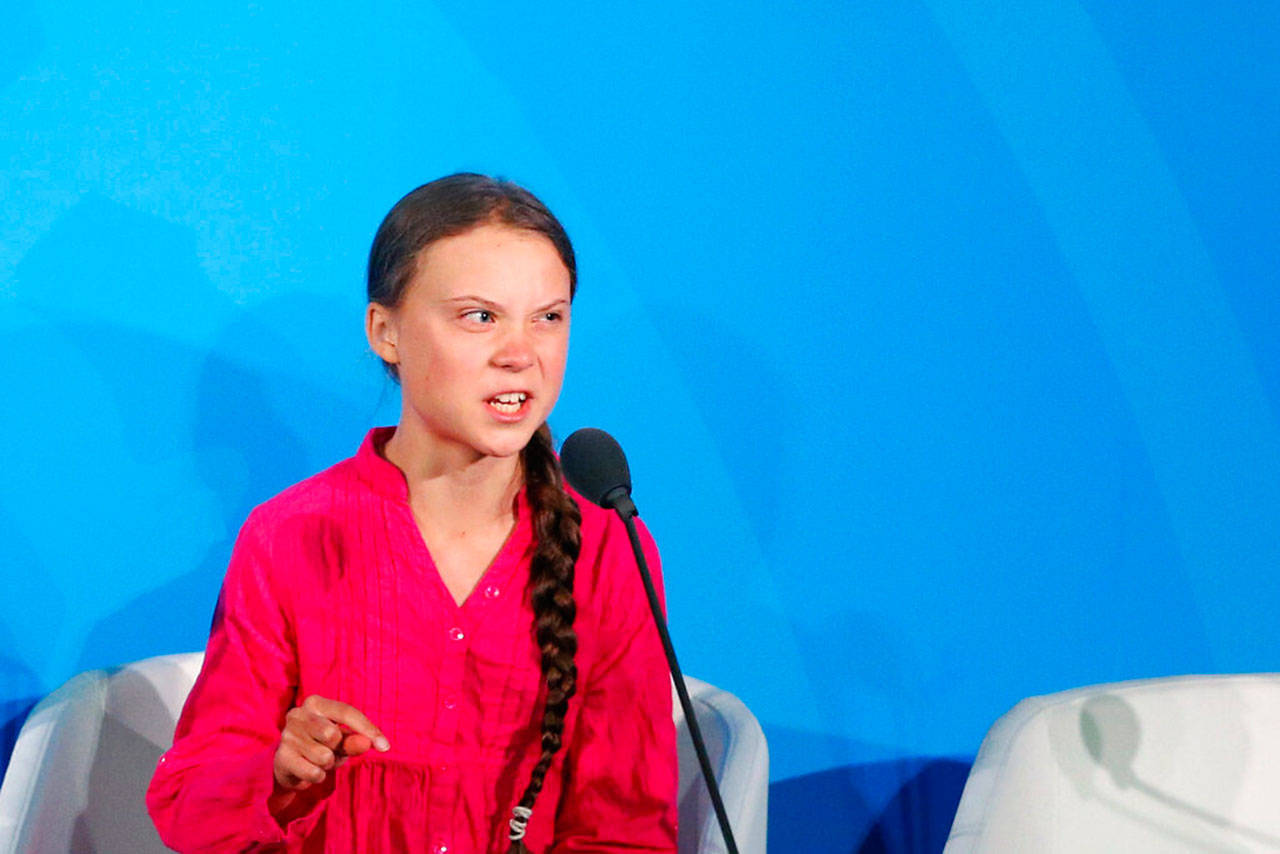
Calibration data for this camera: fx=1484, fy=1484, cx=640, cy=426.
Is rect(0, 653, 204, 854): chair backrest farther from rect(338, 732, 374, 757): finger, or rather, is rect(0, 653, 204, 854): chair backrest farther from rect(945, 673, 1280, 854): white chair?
rect(945, 673, 1280, 854): white chair

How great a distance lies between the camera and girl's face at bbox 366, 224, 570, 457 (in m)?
1.22

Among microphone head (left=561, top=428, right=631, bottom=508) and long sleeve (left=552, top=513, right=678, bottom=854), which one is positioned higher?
microphone head (left=561, top=428, right=631, bottom=508)

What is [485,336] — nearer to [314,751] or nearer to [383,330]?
[383,330]

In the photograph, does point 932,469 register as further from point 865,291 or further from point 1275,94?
point 1275,94

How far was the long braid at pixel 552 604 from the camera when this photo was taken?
126cm

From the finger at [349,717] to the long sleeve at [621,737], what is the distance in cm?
35

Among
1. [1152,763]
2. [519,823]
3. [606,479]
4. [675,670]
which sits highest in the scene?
[606,479]

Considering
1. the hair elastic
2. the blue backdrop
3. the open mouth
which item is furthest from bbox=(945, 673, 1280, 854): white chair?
the open mouth

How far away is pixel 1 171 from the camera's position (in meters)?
1.62

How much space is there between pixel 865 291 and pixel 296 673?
2.62ft

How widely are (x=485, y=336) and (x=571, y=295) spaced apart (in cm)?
11

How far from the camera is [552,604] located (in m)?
1.29

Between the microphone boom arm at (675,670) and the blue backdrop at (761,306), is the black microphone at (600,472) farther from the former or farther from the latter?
the blue backdrop at (761,306)

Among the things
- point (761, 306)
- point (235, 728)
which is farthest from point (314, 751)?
point (761, 306)
